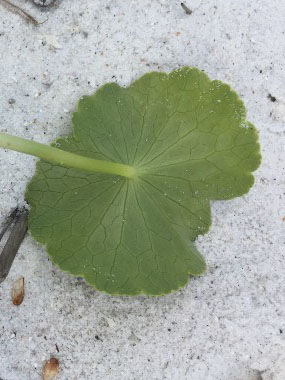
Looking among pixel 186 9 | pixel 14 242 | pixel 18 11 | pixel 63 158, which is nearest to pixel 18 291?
pixel 14 242

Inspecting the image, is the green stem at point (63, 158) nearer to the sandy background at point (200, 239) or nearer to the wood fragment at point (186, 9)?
the sandy background at point (200, 239)

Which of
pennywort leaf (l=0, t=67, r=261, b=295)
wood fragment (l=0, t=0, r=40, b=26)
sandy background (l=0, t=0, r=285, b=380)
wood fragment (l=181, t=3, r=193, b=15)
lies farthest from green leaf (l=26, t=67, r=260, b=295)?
wood fragment (l=0, t=0, r=40, b=26)

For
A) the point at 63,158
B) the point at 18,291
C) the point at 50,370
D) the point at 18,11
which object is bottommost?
the point at 50,370

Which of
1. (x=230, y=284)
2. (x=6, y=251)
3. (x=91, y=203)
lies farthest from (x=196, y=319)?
(x=6, y=251)

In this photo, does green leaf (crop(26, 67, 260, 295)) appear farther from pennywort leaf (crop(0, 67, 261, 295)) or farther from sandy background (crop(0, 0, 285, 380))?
sandy background (crop(0, 0, 285, 380))

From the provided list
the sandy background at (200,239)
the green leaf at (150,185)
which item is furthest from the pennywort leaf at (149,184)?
the sandy background at (200,239)

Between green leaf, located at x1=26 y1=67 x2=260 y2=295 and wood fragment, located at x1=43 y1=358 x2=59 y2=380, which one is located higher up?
green leaf, located at x1=26 y1=67 x2=260 y2=295

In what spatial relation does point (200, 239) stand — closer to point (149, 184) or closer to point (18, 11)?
point (149, 184)
